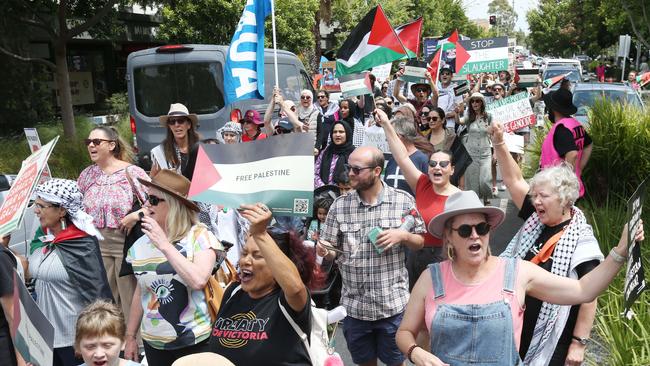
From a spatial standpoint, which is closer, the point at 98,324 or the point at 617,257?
the point at 617,257

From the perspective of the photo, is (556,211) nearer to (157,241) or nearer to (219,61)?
(157,241)

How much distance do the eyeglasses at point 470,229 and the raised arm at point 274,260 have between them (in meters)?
0.77

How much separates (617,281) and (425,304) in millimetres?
3367

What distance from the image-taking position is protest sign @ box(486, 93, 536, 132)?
582cm

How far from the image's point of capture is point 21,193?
3850mm

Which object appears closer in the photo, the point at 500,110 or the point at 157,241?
the point at 157,241

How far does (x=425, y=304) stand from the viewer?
3176 mm

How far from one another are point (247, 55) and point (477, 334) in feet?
18.4

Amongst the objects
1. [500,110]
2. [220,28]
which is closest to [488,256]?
[500,110]

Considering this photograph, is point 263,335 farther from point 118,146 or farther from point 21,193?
point 118,146

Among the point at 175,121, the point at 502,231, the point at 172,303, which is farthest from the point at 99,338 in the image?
the point at 502,231

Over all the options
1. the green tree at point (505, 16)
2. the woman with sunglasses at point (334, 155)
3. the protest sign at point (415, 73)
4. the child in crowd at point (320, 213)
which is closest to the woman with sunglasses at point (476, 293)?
the child in crowd at point (320, 213)

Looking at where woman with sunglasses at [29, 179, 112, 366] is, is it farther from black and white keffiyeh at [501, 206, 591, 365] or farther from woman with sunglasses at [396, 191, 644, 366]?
black and white keffiyeh at [501, 206, 591, 365]

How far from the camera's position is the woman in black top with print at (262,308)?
315 centimetres
